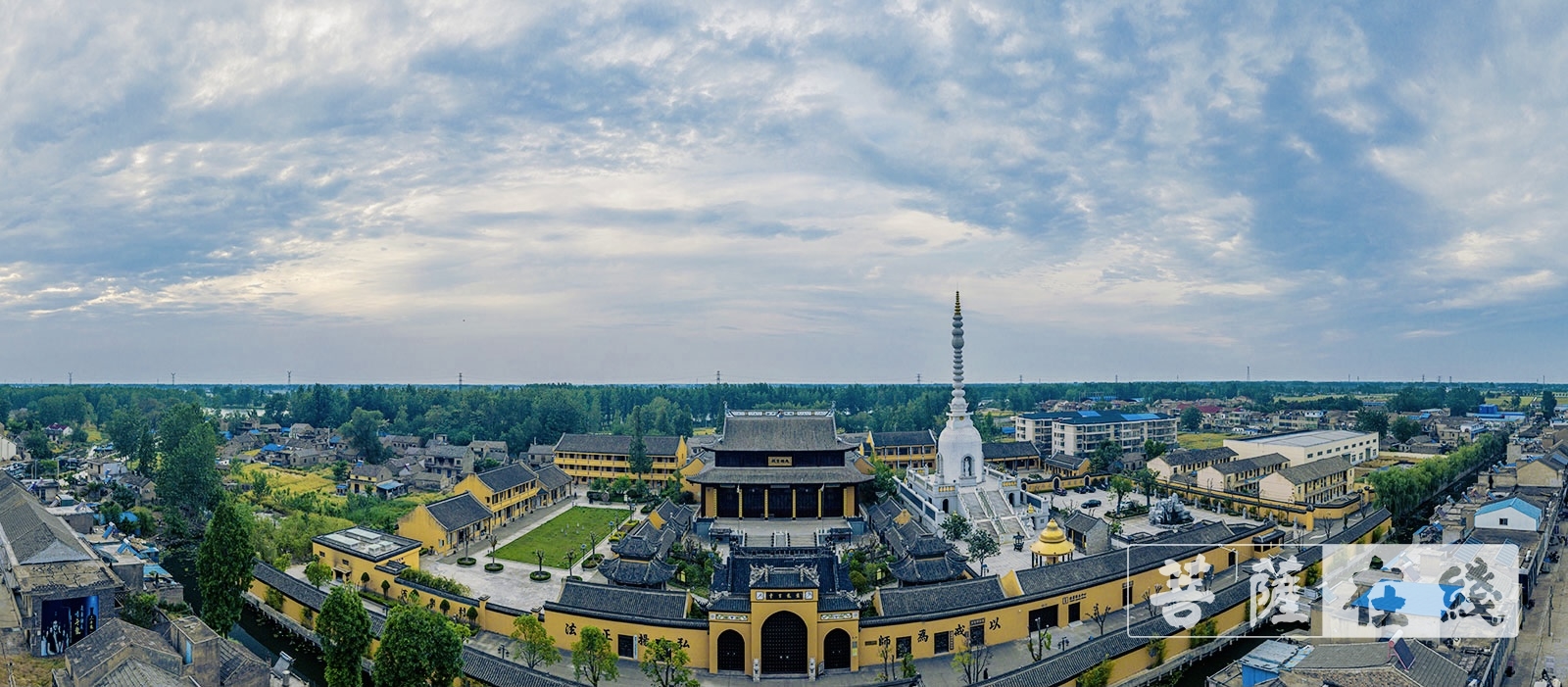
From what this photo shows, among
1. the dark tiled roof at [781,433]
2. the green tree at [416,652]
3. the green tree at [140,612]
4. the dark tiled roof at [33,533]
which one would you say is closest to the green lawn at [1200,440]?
the dark tiled roof at [781,433]

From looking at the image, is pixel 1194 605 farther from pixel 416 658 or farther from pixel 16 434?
pixel 16 434

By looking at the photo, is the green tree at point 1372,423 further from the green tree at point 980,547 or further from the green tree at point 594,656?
the green tree at point 594,656

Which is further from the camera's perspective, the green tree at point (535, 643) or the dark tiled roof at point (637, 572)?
the dark tiled roof at point (637, 572)

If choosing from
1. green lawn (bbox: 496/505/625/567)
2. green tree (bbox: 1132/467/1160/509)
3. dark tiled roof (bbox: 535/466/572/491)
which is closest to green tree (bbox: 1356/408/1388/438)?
green tree (bbox: 1132/467/1160/509)

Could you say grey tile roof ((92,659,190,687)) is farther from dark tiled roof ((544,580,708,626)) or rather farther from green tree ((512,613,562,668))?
dark tiled roof ((544,580,708,626))

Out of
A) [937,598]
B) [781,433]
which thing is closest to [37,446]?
[781,433]

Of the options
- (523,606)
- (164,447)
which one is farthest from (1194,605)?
(164,447)
